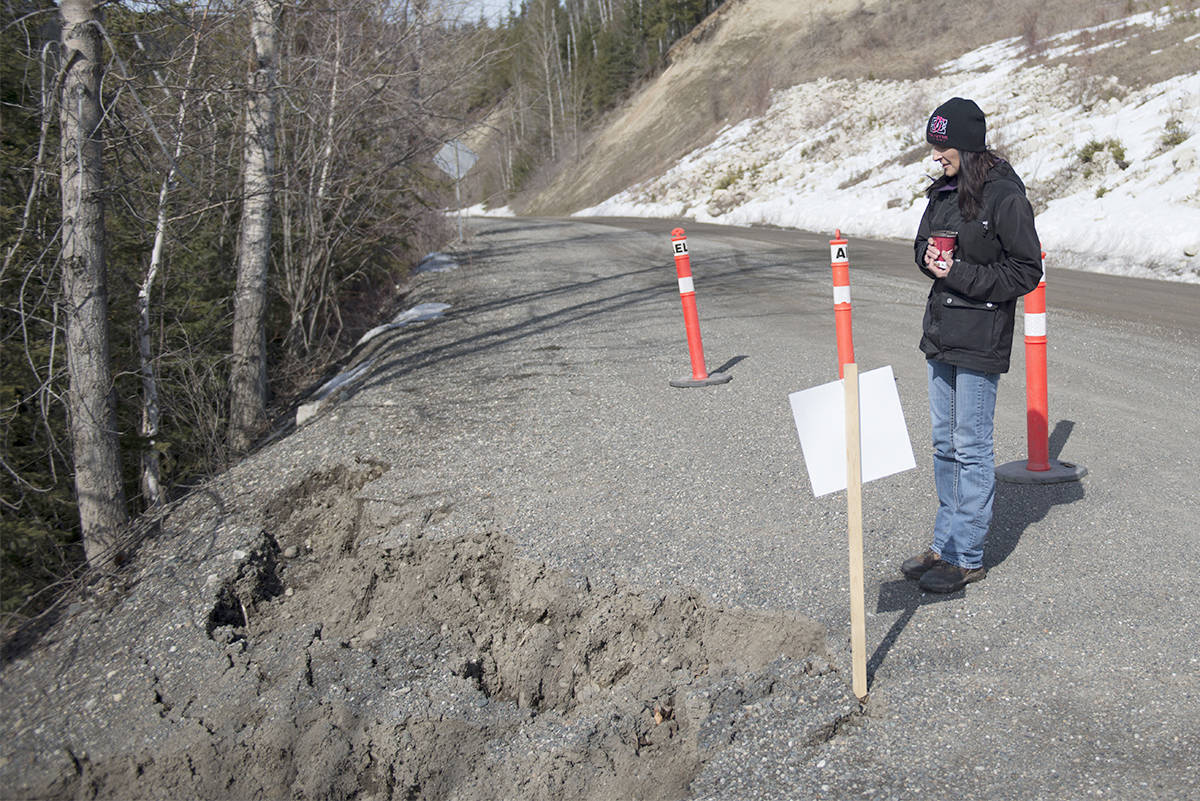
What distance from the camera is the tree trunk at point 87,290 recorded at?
5469 millimetres

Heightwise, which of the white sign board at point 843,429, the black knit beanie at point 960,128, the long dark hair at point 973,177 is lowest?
the white sign board at point 843,429

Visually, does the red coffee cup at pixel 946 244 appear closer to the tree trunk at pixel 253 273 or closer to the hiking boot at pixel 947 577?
the hiking boot at pixel 947 577

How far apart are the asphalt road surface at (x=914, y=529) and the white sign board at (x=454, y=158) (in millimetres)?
4483

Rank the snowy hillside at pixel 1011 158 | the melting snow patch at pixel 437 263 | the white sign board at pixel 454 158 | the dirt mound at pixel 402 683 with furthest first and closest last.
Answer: the melting snow patch at pixel 437 263, the white sign board at pixel 454 158, the snowy hillside at pixel 1011 158, the dirt mound at pixel 402 683

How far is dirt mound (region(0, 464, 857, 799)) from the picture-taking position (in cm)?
366

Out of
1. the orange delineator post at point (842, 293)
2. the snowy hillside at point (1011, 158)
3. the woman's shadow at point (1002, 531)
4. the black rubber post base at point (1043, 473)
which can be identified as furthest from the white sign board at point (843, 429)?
the snowy hillside at point (1011, 158)

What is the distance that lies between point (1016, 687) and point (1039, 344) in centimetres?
277

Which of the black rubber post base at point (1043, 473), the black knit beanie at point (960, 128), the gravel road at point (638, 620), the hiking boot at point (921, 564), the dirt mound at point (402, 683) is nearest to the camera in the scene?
the gravel road at point (638, 620)

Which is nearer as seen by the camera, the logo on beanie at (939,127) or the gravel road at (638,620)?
the gravel road at (638,620)

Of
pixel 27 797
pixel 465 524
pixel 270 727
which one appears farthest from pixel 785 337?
pixel 27 797

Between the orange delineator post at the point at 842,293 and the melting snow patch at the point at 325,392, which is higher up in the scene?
the orange delineator post at the point at 842,293

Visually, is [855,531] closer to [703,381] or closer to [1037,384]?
[1037,384]

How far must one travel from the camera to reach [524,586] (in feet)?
15.6

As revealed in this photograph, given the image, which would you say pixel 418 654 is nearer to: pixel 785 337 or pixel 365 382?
pixel 365 382
